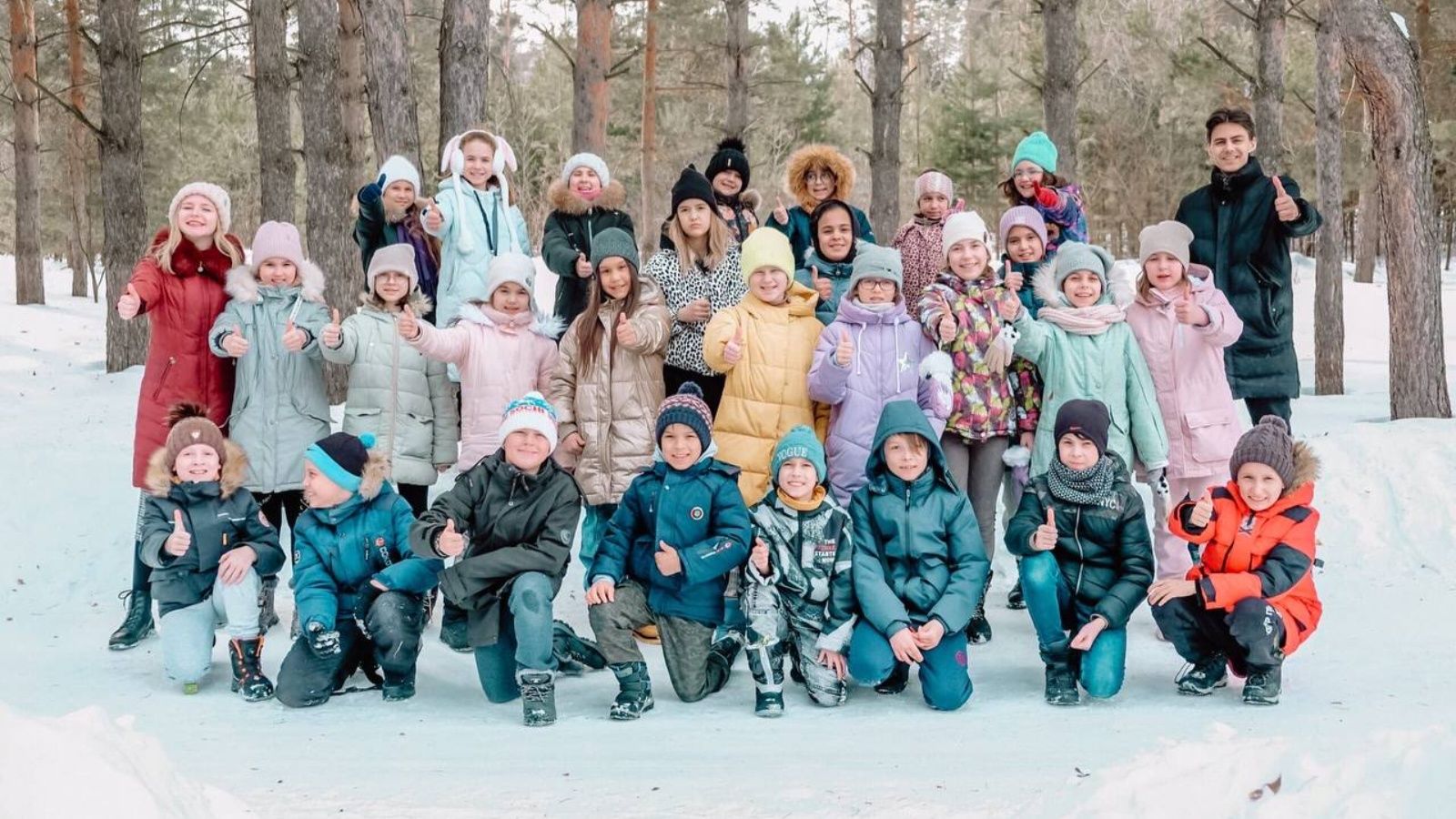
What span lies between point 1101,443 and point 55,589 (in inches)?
215

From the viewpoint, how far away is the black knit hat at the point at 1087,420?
4.62 metres

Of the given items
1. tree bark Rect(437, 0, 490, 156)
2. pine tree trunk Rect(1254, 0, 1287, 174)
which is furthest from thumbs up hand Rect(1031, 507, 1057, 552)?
pine tree trunk Rect(1254, 0, 1287, 174)

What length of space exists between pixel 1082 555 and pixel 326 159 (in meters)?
8.06

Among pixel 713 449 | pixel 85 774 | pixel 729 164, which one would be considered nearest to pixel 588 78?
pixel 729 164

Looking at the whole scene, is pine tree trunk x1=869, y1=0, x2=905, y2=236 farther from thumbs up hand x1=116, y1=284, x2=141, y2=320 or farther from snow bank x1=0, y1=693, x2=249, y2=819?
snow bank x1=0, y1=693, x2=249, y2=819

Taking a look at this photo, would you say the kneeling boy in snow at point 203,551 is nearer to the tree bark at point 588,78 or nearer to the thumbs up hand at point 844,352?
the thumbs up hand at point 844,352

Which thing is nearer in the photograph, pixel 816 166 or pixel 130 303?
pixel 130 303

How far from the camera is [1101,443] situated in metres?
4.64

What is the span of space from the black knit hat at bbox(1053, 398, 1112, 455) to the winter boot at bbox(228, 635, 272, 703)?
3409 millimetres

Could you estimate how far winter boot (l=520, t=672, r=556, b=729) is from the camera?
432cm

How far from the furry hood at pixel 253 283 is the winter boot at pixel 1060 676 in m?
3.76

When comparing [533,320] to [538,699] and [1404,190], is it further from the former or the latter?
[1404,190]

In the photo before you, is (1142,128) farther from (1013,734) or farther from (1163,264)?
(1013,734)

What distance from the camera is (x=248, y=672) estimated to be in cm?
467
